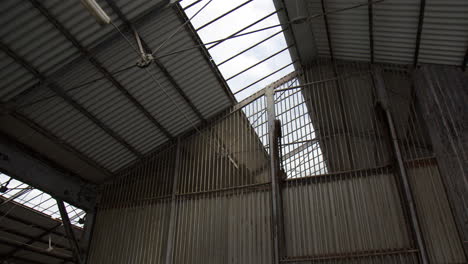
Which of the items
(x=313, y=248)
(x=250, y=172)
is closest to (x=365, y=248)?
(x=313, y=248)

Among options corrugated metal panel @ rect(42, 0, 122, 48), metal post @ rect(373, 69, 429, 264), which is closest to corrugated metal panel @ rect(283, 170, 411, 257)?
metal post @ rect(373, 69, 429, 264)

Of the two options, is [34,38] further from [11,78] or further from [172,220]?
[172,220]

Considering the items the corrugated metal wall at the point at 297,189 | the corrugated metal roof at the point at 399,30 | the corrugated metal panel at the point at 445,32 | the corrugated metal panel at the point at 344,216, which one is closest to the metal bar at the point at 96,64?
the corrugated metal wall at the point at 297,189

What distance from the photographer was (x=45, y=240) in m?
22.8

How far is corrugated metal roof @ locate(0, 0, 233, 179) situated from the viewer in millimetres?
11109

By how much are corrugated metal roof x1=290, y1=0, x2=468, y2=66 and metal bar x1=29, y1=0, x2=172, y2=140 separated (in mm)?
7535

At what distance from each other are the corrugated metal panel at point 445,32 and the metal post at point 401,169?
1651 millimetres

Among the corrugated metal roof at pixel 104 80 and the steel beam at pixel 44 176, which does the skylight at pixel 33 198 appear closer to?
the steel beam at pixel 44 176

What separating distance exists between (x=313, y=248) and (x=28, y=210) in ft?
52.8

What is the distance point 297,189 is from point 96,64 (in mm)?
8179

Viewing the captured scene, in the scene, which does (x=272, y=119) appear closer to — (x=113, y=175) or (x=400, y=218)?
(x=400, y=218)

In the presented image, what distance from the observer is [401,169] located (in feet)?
38.0

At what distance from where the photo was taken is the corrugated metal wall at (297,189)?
1126 centimetres

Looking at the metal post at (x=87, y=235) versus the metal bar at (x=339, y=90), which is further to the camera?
the metal post at (x=87, y=235)
